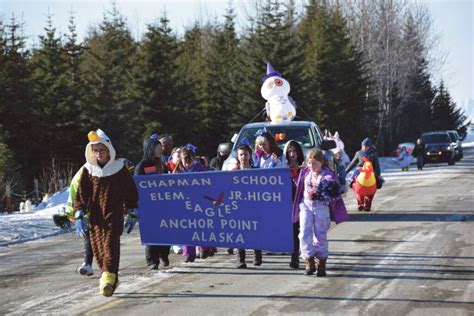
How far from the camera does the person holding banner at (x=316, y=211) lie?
9125 mm

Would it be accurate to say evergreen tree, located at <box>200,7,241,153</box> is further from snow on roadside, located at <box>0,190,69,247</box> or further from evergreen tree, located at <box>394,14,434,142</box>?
snow on roadside, located at <box>0,190,69,247</box>

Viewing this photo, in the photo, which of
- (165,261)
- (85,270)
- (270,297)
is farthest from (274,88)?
(270,297)

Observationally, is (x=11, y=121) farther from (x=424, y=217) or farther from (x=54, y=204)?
(x=424, y=217)

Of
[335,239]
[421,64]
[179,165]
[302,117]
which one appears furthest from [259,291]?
[421,64]

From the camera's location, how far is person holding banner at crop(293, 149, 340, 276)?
9.12 meters

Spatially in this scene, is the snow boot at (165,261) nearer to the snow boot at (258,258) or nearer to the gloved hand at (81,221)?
the snow boot at (258,258)

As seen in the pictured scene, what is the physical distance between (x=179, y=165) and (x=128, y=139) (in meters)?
23.6

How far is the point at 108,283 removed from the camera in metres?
7.91

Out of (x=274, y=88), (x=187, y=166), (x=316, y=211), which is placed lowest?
(x=316, y=211)

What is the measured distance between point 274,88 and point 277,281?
10.2 metres

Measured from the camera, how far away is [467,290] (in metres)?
8.14

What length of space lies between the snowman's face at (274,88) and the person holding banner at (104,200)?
10.5m

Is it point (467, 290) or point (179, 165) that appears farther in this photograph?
point (179, 165)

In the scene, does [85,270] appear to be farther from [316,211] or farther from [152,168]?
[316,211]
